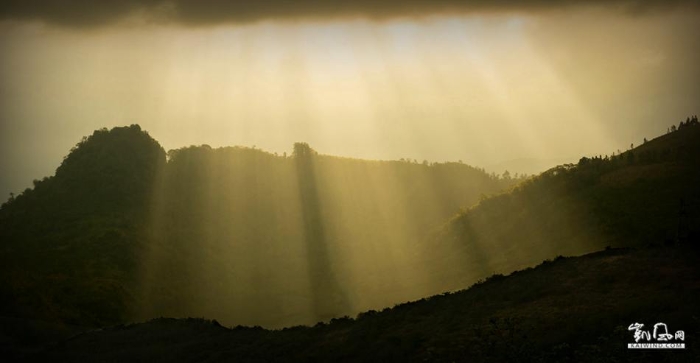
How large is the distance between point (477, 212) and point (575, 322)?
7372cm

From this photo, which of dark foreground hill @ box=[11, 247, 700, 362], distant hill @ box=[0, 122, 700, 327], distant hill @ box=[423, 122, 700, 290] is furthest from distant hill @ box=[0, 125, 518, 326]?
dark foreground hill @ box=[11, 247, 700, 362]

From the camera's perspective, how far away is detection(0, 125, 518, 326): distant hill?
76125 mm

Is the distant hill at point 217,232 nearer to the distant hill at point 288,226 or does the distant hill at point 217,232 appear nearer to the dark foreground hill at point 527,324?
the distant hill at point 288,226

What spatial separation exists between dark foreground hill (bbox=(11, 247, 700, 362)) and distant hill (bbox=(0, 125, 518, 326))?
3751 cm

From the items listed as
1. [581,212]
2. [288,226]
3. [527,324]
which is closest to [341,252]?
[288,226]

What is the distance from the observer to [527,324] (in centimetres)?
2138

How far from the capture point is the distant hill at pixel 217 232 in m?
76.1

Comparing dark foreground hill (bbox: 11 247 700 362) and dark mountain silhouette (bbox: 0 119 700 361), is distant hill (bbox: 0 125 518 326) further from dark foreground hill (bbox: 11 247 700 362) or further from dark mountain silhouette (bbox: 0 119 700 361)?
dark foreground hill (bbox: 11 247 700 362)

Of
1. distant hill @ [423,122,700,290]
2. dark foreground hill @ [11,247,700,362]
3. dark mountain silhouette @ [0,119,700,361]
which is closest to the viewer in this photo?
dark foreground hill @ [11,247,700,362]

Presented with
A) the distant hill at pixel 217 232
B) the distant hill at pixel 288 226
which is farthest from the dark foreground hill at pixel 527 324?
the distant hill at pixel 217 232

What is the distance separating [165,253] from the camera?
97.2m

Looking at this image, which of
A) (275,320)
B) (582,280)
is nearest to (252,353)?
(582,280)

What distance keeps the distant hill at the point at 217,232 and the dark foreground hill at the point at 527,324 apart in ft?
123

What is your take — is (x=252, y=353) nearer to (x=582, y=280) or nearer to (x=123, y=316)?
(x=582, y=280)
